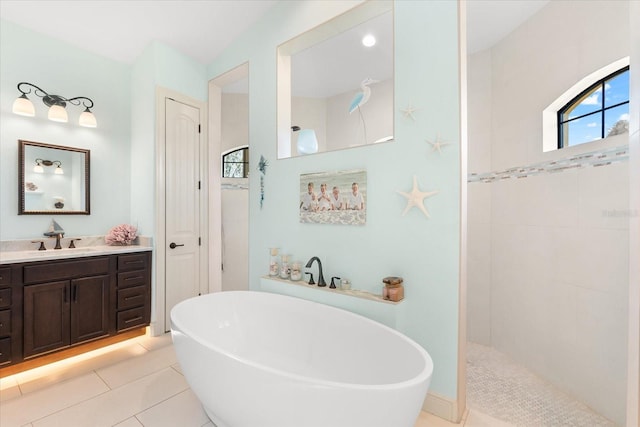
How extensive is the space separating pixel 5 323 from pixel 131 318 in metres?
0.88

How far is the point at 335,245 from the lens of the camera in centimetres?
233

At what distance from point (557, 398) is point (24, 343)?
3.94 m

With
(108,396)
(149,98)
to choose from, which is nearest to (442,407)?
(108,396)

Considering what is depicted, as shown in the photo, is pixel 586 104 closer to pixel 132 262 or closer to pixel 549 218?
pixel 549 218

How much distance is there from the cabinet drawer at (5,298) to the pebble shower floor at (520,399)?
11.2 ft

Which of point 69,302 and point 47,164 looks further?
point 47,164

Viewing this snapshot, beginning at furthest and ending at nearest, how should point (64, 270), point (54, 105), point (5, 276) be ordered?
point (54, 105) → point (64, 270) → point (5, 276)

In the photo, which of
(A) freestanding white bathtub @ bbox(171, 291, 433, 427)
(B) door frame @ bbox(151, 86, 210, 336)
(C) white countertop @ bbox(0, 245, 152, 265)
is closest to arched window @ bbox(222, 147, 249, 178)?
(B) door frame @ bbox(151, 86, 210, 336)

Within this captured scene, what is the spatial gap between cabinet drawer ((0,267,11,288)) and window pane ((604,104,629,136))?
4346mm

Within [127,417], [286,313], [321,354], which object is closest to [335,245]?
[286,313]

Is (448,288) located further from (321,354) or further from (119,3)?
(119,3)

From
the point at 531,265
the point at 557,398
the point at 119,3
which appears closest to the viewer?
the point at 557,398

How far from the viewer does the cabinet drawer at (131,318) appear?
109 inches

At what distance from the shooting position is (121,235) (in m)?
2.98
